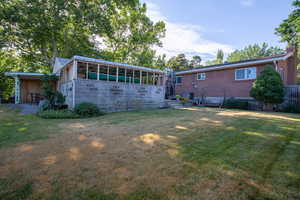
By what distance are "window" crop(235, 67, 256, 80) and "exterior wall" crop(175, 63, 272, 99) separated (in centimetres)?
28

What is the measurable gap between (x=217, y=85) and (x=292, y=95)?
233 inches

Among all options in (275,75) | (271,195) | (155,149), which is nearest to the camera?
(271,195)

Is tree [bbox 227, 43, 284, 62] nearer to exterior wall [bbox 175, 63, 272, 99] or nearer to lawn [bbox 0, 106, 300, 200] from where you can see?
exterior wall [bbox 175, 63, 272, 99]

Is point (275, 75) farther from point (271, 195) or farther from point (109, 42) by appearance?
point (109, 42)

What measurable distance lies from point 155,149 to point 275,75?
11392 mm

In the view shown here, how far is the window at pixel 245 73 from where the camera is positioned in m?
12.9

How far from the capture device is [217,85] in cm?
1531

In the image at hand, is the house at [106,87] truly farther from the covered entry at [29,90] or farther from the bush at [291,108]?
the bush at [291,108]

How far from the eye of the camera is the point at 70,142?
3.55 metres

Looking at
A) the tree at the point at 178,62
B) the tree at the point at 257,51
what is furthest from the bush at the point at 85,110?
the tree at the point at 257,51

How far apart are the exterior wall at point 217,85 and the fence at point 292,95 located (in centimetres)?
253

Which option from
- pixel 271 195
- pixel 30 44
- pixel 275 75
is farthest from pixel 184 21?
pixel 30 44

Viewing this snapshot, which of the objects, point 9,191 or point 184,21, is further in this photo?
point 184,21

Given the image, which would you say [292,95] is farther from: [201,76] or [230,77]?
[201,76]
